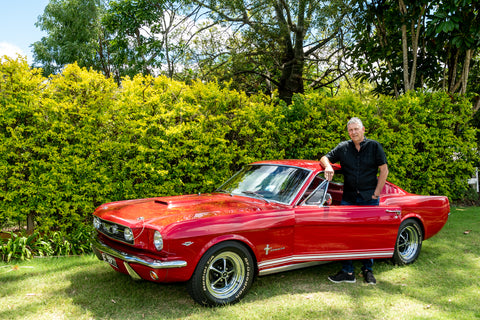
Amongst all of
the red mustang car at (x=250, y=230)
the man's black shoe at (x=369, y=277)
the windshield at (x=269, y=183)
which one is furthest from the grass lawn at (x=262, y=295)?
the windshield at (x=269, y=183)

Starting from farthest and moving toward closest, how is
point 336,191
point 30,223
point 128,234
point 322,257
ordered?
point 30,223, point 336,191, point 322,257, point 128,234

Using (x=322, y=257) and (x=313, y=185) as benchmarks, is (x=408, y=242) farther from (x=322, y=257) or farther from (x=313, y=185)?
(x=313, y=185)

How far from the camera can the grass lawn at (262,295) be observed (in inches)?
155

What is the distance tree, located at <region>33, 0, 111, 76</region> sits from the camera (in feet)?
85.6

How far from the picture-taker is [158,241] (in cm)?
375

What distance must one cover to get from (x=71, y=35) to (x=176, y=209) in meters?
27.0

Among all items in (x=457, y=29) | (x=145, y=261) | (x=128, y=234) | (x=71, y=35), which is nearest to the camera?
(x=145, y=261)

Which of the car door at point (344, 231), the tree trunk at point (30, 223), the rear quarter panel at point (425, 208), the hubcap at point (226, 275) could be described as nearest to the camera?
the hubcap at point (226, 275)

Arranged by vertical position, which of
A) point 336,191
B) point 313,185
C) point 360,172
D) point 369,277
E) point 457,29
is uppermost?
point 457,29

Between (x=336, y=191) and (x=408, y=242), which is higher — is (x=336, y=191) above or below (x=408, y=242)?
above

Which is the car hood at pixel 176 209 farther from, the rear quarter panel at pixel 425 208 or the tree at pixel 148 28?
the tree at pixel 148 28

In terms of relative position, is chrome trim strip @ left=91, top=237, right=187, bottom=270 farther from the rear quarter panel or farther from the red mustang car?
the rear quarter panel

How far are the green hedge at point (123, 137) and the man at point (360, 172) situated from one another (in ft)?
8.94

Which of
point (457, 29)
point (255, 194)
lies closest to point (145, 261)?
point (255, 194)
